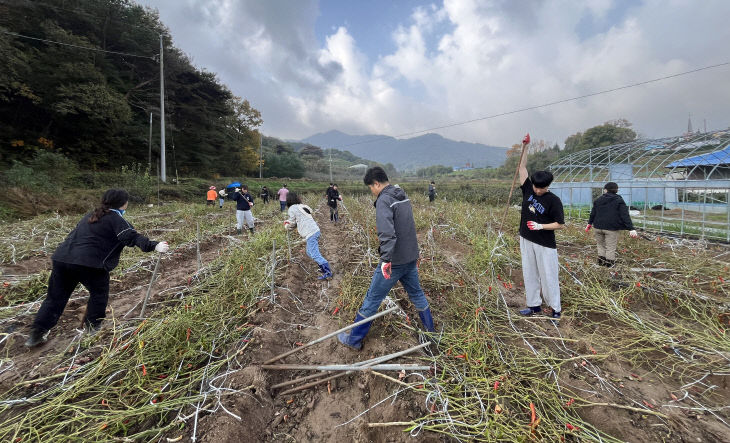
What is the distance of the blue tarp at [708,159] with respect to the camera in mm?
7001

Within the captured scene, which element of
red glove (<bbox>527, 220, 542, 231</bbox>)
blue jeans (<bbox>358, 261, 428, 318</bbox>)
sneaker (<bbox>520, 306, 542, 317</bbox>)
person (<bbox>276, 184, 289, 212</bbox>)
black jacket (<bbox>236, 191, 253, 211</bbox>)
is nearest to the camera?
blue jeans (<bbox>358, 261, 428, 318</bbox>)

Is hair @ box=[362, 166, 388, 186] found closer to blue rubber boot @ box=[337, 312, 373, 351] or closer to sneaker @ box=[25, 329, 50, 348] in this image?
blue rubber boot @ box=[337, 312, 373, 351]

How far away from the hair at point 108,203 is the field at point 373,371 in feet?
3.78

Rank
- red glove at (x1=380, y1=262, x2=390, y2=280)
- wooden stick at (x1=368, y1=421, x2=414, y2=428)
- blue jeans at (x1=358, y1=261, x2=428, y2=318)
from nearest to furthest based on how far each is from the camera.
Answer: wooden stick at (x1=368, y1=421, x2=414, y2=428) < red glove at (x1=380, y1=262, x2=390, y2=280) < blue jeans at (x1=358, y1=261, x2=428, y2=318)

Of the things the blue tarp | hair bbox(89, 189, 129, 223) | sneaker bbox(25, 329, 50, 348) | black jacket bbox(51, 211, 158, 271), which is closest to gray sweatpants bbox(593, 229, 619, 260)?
the blue tarp

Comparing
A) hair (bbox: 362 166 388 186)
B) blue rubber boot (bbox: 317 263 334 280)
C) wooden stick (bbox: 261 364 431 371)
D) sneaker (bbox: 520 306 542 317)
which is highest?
hair (bbox: 362 166 388 186)

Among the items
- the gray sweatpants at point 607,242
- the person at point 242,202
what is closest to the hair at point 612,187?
the gray sweatpants at point 607,242

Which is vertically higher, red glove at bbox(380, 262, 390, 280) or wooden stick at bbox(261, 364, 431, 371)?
red glove at bbox(380, 262, 390, 280)

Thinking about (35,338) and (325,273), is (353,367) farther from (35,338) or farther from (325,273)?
(35,338)

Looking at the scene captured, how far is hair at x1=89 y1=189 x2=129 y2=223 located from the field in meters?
1.15

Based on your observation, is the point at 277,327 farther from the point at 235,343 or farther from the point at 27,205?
the point at 27,205

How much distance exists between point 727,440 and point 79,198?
17.9m

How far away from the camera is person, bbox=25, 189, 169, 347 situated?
8.41 ft

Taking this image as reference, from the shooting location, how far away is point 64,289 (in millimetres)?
2654
